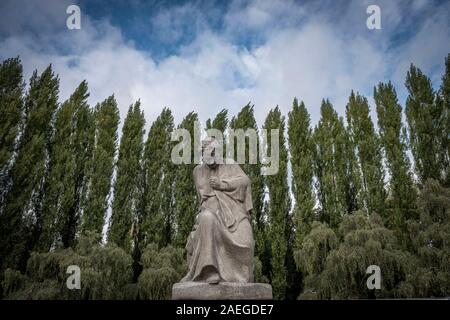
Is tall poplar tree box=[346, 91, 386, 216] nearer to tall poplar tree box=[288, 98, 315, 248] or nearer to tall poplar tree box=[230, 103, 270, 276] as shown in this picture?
tall poplar tree box=[288, 98, 315, 248]

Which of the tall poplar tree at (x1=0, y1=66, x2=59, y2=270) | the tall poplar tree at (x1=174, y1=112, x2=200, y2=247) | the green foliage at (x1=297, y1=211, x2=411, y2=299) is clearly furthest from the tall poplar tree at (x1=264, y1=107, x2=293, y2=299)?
the tall poplar tree at (x1=0, y1=66, x2=59, y2=270)

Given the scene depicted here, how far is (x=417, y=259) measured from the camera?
13.4 m

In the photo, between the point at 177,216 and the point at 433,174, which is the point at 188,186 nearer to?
the point at 177,216

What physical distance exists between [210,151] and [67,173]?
41.6 feet

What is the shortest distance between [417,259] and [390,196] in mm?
4905

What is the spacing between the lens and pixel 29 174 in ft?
50.3

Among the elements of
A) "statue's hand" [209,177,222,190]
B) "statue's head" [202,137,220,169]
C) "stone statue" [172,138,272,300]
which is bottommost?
"stone statue" [172,138,272,300]

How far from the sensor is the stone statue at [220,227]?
15.5 feet

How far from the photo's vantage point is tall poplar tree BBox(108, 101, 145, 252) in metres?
16.7

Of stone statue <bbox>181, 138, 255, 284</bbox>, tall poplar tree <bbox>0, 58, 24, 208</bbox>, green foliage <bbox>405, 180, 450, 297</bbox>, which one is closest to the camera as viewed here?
stone statue <bbox>181, 138, 255, 284</bbox>

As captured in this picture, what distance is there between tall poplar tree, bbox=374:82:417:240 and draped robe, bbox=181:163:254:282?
13.2 meters

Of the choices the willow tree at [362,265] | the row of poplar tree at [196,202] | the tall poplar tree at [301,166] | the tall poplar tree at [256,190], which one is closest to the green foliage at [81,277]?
the row of poplar tree at [196,202]
